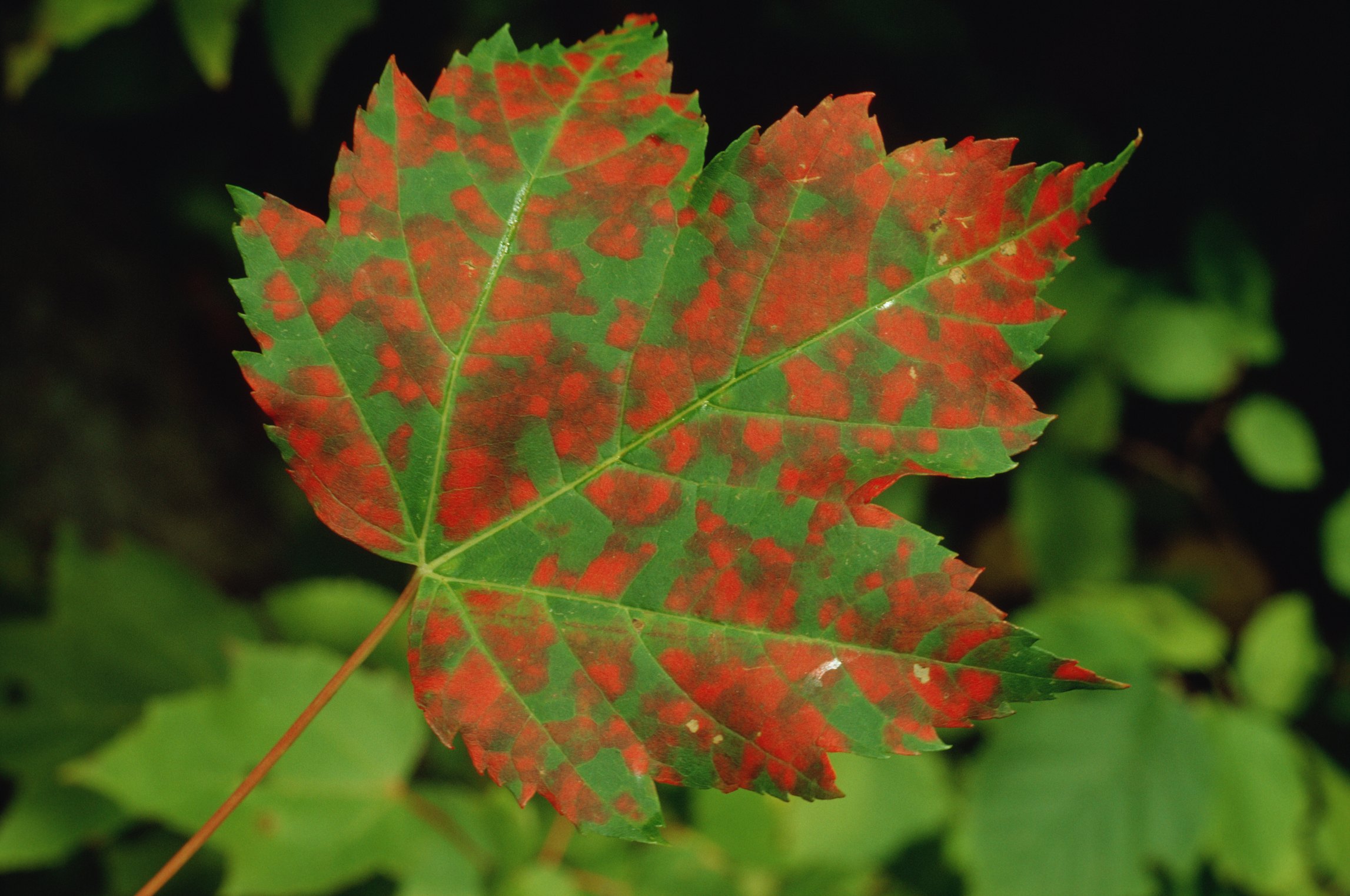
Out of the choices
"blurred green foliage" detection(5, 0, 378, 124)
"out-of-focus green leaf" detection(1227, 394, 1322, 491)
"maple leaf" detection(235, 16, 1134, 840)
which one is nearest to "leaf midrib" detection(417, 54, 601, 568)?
"maple leaf" detection(235, 16, 1134, 840)

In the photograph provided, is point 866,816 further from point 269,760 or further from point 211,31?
point 211,31

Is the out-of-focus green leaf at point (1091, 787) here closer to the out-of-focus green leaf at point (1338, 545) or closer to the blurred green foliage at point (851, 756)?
the blurred green foliage at point (851, 756)

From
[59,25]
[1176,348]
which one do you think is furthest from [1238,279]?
[59,25]

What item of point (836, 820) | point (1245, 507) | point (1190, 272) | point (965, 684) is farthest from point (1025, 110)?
point (965, 684)

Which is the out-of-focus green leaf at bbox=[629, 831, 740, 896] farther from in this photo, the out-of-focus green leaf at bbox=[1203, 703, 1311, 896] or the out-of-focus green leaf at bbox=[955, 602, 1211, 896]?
the out-of-focus green leaf at bbox=[1203, 703, 1311, 896]

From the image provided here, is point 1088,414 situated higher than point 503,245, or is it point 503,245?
point 503,245

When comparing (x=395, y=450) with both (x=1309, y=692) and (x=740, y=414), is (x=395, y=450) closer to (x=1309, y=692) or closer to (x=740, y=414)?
(x=740, y=414)

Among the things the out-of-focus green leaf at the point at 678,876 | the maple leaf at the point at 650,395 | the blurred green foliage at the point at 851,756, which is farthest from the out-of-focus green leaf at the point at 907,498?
the maple leaf at the point at 650,395
